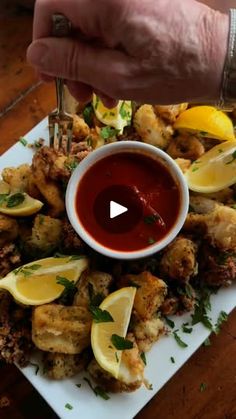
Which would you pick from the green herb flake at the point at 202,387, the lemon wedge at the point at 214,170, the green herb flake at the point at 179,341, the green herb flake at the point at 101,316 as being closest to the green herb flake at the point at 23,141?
the lemon wedge at the point at 214,170

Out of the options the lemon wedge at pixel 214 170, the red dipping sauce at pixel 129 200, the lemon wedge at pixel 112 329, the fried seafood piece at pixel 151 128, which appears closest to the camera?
the lemon wedge at pixel 112 329

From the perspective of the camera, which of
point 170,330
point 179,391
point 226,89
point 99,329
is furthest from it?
point 179,391

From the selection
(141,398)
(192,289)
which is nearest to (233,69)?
(192,289)

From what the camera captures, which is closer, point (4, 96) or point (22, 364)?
point (22, 364)

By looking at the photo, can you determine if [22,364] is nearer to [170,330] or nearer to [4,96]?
[170,330]

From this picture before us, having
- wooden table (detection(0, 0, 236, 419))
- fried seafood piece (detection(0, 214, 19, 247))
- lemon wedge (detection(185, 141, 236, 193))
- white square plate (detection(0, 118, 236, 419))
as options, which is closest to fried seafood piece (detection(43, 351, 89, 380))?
white square plate (detection(0, 118, 236, 419))

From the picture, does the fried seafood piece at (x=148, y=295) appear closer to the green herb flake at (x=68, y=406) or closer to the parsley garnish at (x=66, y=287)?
the parsley garnish at (x=66, y=287)

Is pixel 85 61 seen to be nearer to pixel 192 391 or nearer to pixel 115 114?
pixel 115 114
